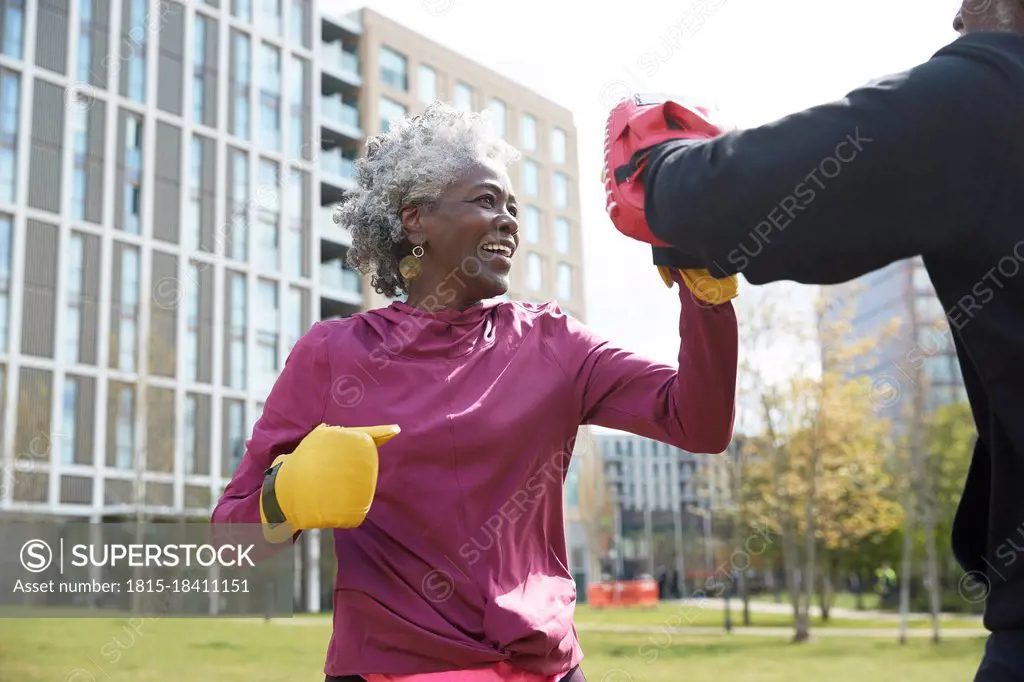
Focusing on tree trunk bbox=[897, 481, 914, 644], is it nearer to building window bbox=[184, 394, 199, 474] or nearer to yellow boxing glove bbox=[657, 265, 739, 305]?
yellow boxing glove bbox=[657, 265, 739, 305]

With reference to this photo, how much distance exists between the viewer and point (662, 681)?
1336cm

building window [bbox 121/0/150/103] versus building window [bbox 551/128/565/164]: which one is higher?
building window [bbox 551/128/565/164]

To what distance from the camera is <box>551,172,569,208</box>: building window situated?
46594mm

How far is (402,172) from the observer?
2.76m

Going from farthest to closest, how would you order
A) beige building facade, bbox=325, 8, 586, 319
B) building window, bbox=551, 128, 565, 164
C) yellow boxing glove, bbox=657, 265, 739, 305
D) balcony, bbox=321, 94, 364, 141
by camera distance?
1. building window, bbox=551, 128, 565, 164
2. beige building facade, bbox=325, 8, 586, 319
3. balcony, bbox=321, 94, 364, 141
4. yellow boxing glove, bbox=657, 265, 739, 305

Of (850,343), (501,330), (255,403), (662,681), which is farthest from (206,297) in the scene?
(501,330)

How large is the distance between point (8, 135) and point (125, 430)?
28.9ft

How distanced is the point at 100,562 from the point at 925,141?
398 centimetres

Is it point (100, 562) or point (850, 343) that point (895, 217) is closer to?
point (100, 562)

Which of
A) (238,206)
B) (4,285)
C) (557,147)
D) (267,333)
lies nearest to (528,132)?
(557,147)

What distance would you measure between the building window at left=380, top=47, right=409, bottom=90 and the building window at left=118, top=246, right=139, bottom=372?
13.6m

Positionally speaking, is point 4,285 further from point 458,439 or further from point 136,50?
point 458,439

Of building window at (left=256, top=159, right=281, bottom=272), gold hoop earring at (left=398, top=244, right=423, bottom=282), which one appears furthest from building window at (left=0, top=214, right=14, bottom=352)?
gold hoop earring at (left=398, top=244, right=423, bottom=282)

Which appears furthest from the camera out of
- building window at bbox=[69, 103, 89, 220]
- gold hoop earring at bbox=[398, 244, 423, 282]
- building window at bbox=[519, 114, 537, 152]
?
building window at bbox=[519, 114, 537, 152]
